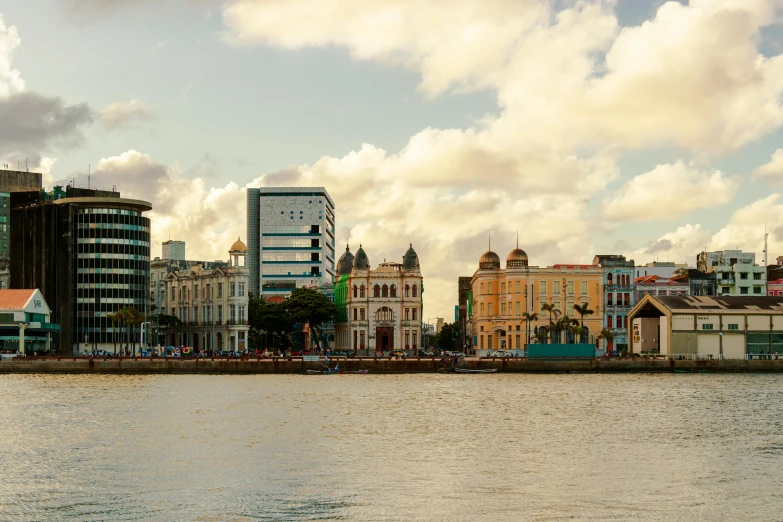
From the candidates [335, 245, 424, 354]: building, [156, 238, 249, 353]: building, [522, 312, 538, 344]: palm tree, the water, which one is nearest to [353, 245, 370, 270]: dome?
[335, 245, 424, 354]: building

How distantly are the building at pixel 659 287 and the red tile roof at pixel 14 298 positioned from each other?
91800mm

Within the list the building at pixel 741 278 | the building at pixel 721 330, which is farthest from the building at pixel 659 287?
the building at pixel 721 330

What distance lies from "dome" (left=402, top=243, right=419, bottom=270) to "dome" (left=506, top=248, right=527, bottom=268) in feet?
79.5

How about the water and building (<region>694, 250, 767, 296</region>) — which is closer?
the water

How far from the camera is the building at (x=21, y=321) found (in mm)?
146000

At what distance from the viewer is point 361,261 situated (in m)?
187

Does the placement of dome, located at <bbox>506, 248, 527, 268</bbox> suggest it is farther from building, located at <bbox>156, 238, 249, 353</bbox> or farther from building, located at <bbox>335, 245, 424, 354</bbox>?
building, located at <bbox>156, 238, 249, 353</bbox>

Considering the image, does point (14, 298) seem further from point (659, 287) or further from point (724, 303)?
point (659, 287)

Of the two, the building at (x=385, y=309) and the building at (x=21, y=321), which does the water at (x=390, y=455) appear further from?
the building at (x=385, y=309)

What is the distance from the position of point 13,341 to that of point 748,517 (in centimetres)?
12704

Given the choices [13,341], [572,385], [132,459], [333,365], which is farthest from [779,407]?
[13,341]

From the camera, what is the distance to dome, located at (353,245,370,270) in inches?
7313

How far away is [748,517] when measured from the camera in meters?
39.3

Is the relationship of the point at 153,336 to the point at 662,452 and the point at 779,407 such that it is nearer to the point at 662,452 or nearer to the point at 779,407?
the point at 779,407
